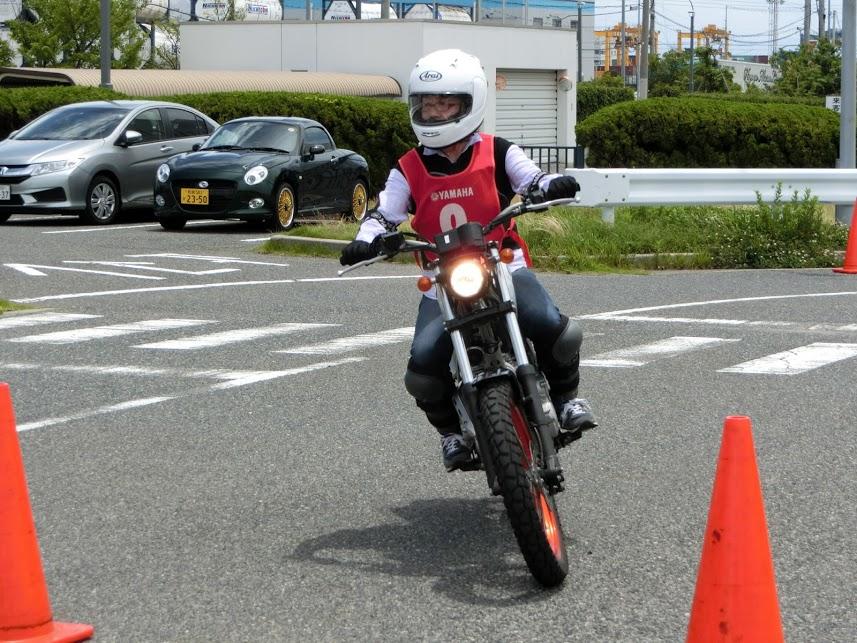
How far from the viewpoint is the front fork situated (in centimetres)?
506

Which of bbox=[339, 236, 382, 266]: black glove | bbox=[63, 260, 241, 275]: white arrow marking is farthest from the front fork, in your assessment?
bbox=[63, 260, 241, 275]: white arrow marking

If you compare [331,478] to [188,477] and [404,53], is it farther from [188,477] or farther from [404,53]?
[404,53]

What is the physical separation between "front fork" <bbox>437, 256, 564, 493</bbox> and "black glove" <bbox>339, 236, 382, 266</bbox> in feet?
1.21

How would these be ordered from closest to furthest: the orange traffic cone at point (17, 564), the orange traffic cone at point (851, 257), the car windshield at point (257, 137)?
the orange traffic cone at point (17, 564), the orange traffic cone at point (851, 257), the car windshield at point (257, 137)

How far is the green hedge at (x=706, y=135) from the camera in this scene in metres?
29.3

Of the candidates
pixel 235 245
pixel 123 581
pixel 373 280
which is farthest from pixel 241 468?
pixel 235 245

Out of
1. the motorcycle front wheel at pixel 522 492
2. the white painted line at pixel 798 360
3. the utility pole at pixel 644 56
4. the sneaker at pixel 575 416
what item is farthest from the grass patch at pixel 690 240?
the utility pole at pixel 644 56

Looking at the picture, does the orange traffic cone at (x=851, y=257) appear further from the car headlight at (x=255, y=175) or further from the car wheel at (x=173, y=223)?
the car wheel at (x=173, y=223)

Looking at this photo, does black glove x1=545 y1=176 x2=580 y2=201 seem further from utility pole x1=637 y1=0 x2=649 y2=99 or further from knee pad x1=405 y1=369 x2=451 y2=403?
utility pole x1=637 y1=0 x2=649 y2=99

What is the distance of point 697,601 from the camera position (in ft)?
13.4

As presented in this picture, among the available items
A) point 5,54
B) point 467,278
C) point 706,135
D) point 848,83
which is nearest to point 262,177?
point 848,83

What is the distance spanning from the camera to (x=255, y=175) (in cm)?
1966

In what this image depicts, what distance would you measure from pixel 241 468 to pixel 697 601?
314 centimetres

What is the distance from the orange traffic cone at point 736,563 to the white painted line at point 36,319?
8.16 m
